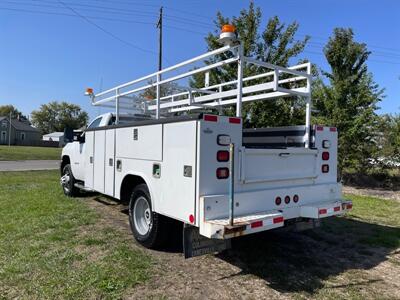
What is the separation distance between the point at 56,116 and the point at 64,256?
385 ft

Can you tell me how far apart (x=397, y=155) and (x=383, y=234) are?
28.5ft

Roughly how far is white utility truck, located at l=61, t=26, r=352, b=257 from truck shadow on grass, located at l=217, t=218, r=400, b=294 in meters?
0.52

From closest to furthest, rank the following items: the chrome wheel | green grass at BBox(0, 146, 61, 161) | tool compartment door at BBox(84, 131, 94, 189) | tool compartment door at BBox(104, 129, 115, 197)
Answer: the chrome wheel
tool compartment door at BBox(104, 129, 115, 197)
tool compartment door at BBox(84, 131, 94, 189)
green grass at BBox(0, 146, 61, 161)

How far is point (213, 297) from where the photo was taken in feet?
12.8

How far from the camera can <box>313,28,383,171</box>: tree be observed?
13.4 metres

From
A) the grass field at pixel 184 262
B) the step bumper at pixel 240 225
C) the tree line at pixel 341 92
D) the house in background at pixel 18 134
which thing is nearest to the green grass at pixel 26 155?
the tree line at pixel 341 92

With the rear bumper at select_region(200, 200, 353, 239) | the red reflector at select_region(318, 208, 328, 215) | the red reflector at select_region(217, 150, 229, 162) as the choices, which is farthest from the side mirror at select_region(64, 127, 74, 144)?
the red reflector at select_region(318, 208, 328, 215)

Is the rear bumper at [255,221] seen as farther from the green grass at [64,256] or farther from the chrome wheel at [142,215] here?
the chrome wheel at [142,215]

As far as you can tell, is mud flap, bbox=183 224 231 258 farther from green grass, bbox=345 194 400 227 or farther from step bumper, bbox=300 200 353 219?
green grass, bbox=345 194 400 227

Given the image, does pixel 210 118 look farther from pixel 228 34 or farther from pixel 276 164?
pixel 276 164

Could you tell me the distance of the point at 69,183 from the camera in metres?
9.42

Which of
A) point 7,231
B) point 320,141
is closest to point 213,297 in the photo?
point 320,141

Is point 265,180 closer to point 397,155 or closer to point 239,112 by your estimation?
point 239,112

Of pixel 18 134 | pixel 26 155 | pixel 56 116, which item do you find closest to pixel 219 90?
pixel 26 155
